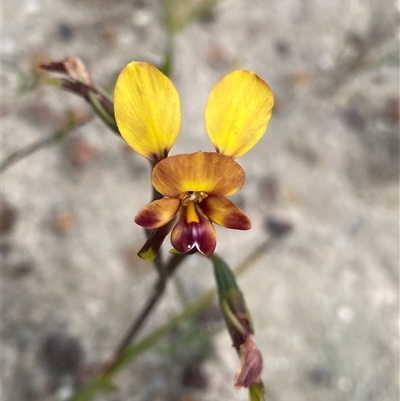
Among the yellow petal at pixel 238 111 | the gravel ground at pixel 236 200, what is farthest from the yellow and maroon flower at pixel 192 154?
the gravel ground at pixel 236 200

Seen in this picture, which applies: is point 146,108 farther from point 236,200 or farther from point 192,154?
point 236,200

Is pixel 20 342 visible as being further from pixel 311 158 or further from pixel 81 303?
pixel 311 158

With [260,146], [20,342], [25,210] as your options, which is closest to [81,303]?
[20,342]

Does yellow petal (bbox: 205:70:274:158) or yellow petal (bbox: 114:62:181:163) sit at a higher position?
yellow petal (bbox: 205:70:274:158)

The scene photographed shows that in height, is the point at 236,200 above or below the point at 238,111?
above

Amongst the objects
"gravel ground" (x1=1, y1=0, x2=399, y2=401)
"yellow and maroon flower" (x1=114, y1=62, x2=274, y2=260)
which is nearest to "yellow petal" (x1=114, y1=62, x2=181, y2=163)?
"yellow and maroon flower" (x1=114, y1=62, x2=274, y2=260)

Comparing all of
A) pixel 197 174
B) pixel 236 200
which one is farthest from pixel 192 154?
pixel 236 200

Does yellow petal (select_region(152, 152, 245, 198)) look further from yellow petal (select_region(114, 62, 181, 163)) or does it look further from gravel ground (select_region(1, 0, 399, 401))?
gravel ground (select_region(1, 0, 399, 401))

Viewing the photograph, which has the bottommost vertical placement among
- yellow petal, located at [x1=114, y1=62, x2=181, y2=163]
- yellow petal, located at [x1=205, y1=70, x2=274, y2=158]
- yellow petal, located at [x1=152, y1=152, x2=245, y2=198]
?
yellow petal, located at [x1=152, y1=152, x2=245, y2=198]
